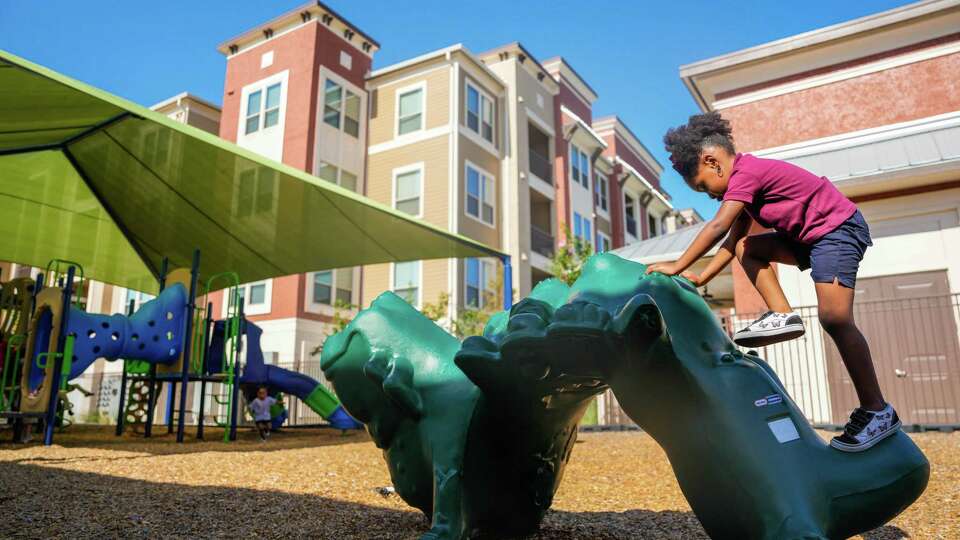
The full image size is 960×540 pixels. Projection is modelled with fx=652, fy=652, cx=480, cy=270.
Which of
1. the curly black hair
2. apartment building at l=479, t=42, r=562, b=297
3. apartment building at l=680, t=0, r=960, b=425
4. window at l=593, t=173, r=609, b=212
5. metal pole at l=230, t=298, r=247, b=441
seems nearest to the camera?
the curly black hair

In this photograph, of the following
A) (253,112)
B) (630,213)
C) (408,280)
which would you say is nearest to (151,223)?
(408,280)

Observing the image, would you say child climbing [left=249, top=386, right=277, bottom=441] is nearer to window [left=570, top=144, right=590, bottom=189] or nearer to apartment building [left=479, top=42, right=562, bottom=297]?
apartment building [left=479, top=42, right=562, bottom=297]

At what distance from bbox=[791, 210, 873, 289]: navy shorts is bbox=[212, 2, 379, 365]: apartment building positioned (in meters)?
17.8

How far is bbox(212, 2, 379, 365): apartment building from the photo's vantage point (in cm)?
1977

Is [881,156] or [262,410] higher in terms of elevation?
[881,156]

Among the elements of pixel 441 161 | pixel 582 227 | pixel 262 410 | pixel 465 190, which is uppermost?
pixel 441 161

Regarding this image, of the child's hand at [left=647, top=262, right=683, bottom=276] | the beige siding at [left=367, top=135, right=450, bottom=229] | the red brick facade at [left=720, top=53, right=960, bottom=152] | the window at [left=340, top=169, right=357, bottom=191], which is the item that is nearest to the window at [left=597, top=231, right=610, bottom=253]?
the beige siding at [left=367, top=135, right=450, bottom=229]

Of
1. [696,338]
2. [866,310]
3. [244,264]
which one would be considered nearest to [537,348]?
[696,338]

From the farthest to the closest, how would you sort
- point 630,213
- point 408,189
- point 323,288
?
1. point 630,213
2. point 408,189
3. point 323,288

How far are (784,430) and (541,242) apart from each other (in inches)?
888

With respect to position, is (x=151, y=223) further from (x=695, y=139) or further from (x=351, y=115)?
(x=351, y=115)

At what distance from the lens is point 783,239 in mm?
2541

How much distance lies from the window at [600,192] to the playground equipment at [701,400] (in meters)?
27.9

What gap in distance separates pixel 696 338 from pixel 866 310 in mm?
11726
